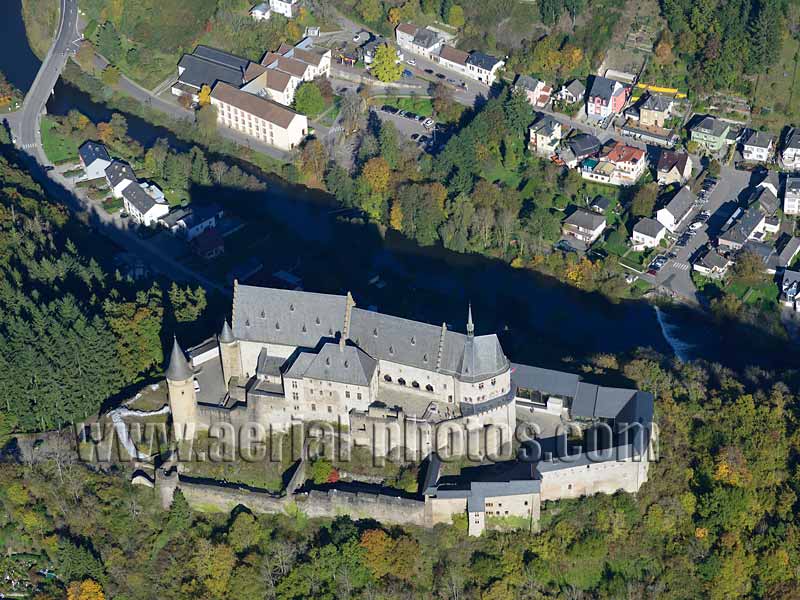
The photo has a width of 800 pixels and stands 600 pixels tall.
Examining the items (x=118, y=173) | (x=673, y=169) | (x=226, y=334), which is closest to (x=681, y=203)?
(x=673, y=169)

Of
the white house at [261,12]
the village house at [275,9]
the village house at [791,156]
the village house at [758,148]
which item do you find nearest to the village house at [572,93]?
the village house at [758,148]

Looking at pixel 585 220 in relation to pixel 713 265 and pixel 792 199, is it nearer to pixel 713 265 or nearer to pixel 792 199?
pixel 713 265

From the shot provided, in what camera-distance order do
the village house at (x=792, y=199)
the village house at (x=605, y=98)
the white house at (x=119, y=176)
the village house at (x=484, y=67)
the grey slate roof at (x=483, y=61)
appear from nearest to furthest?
the village house at (x=792, y=199)
the white house at (x=119, y=176)
the village house at (x=605, y=98)
the village house at (x=484, y=67)
the grey slate roof at (x=483, y=61)

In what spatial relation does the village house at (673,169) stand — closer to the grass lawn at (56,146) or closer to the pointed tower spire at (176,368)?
the pointed tower spire at (176,368)

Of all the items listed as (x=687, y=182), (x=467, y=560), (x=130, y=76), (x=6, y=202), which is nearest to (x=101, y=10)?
(x=130, y=76)

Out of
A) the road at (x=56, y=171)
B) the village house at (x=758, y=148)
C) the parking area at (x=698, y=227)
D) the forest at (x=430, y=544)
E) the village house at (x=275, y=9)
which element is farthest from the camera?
the village house at (x=275, y=9)

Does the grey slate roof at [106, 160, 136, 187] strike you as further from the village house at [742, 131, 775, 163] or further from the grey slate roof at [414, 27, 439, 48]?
the village house at [742, 131, 775, 163]
